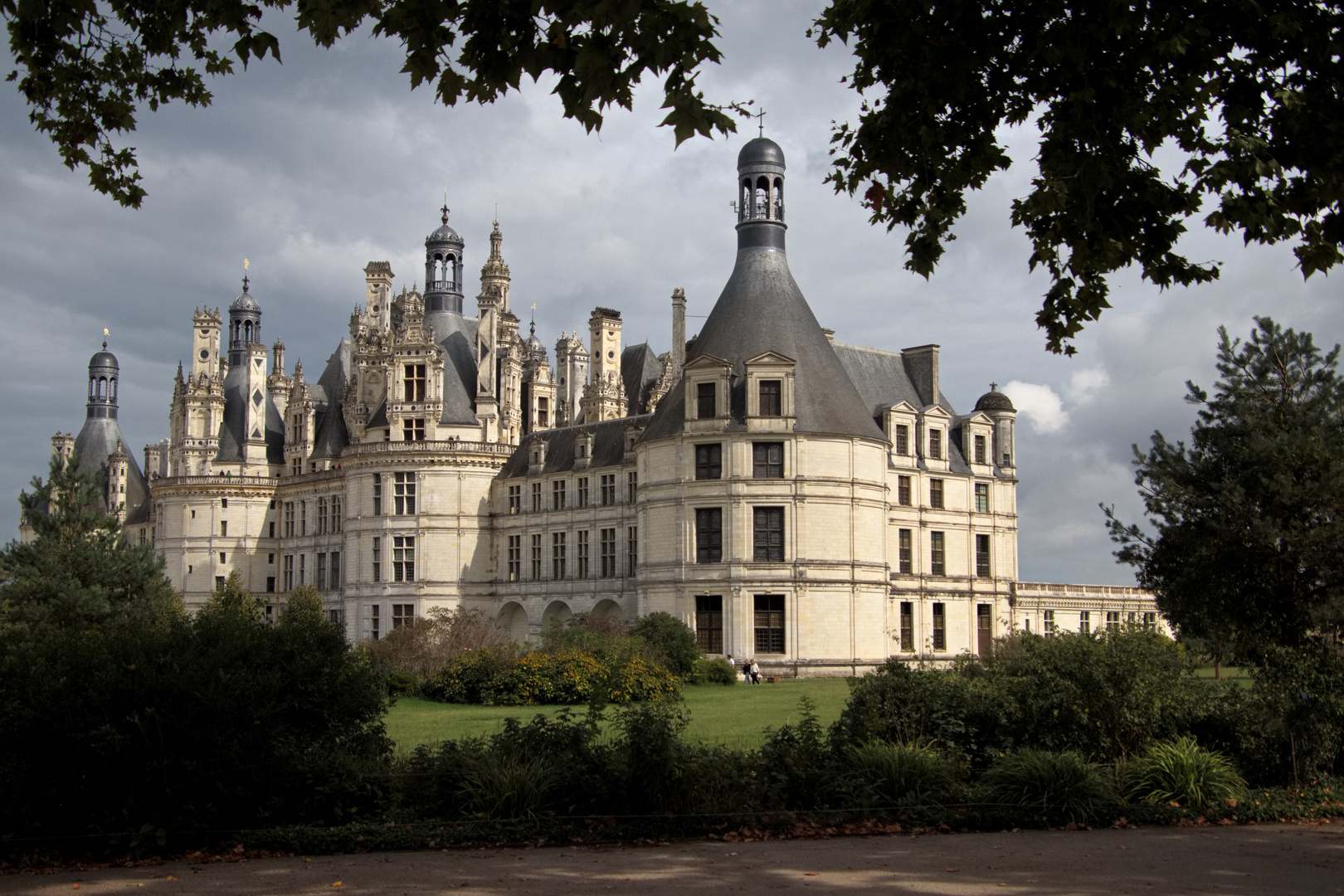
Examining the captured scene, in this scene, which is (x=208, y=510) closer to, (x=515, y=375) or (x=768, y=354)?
(x=515, y=375)

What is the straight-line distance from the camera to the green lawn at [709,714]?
72.1 ft

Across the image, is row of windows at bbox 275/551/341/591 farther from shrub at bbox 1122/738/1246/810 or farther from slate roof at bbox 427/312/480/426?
shrub at bbox 1122/738/1246/810

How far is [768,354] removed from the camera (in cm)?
4516

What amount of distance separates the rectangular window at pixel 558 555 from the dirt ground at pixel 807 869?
43563mm

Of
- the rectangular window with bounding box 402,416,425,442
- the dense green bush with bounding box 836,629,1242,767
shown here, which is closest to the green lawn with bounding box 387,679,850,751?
the dense green bush with bounding box 836,629,1242,767

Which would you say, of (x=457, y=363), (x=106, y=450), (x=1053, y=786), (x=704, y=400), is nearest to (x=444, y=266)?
(x=457, y=363)

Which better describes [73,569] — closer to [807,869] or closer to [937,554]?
[937,554]

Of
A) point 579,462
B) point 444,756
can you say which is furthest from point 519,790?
point 579,462

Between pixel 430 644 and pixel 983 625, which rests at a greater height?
pixel 983 625

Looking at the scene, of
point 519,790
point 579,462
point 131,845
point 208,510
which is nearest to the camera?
point 131,845

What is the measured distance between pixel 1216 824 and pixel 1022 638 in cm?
466

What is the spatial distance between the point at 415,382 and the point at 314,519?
12.7m

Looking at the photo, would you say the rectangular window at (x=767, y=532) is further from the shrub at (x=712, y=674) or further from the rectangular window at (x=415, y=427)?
the rectangular window at (x=415, y=427)

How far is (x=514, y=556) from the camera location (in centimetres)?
5984
